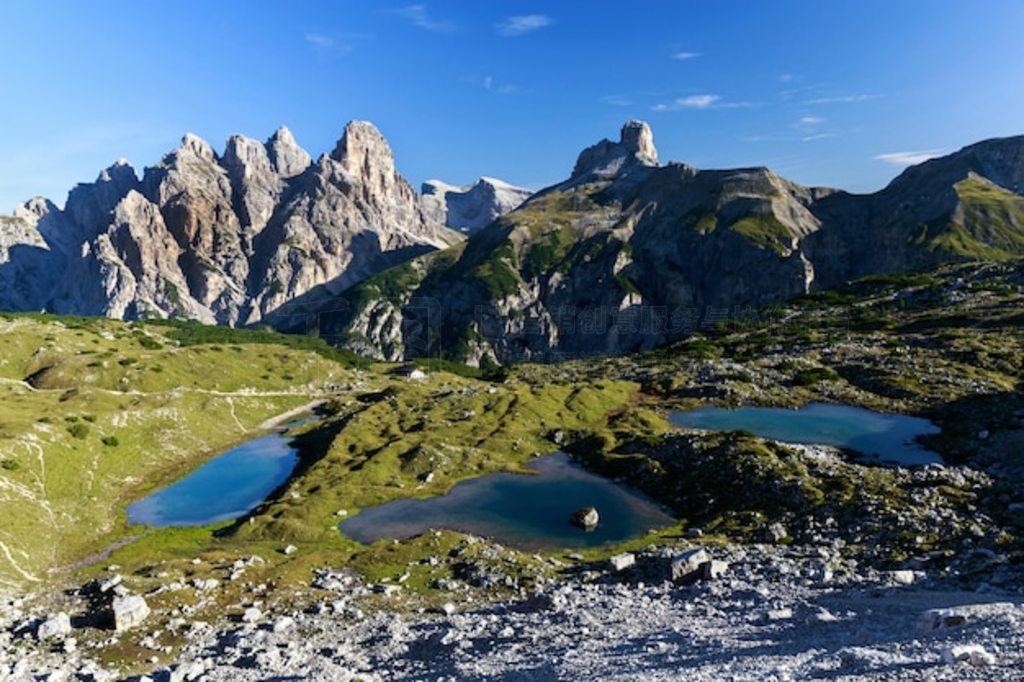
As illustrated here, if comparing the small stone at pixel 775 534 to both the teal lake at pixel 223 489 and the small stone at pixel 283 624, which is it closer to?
the small stone at pixel 283 624

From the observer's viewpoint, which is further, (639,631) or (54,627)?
(54,627)

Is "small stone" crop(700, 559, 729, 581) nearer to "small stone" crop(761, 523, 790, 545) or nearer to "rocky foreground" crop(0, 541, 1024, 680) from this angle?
"rocky foreground" crop(0, 541, 1024, 680)

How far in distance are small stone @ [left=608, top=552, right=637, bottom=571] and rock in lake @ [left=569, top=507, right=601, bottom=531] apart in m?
15.9

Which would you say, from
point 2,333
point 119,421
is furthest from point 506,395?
point 2,333

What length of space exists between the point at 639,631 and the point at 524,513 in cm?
3705

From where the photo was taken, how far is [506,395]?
124375 millimetres

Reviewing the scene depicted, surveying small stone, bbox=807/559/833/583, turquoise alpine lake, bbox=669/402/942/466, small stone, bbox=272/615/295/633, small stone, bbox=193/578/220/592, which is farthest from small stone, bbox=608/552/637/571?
turquoise alpine lake, bbox=669/402/942/466

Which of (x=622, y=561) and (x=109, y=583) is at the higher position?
(x=109, y=583)

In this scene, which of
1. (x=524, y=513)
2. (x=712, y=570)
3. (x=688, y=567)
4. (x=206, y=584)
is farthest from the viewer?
(x=524, y=513)

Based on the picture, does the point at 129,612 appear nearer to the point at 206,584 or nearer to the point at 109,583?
the point at 206,584

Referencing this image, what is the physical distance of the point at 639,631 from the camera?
3906cm

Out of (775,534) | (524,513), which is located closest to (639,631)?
(775,534)

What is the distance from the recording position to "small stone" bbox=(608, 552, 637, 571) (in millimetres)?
52781

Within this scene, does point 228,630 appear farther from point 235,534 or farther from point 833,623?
point 833,623
